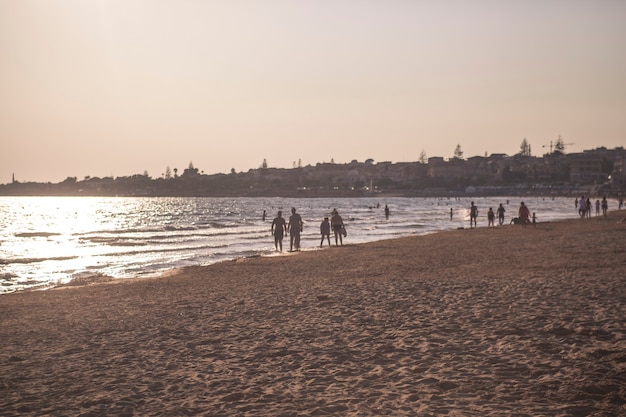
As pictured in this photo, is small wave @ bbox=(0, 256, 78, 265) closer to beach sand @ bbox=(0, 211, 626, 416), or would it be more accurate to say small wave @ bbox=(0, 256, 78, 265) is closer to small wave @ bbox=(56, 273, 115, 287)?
small wave @ bbox=(56, 273, 115, 287)

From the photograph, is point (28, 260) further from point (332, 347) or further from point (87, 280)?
point (332, 347)

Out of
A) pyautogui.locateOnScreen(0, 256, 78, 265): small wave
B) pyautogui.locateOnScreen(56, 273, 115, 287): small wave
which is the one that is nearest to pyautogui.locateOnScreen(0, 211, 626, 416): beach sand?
pyautogui.locateOnScreen(56, 273, 115, 287): small wave

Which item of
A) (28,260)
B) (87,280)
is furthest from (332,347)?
(28,260)

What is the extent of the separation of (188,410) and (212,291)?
765 cm

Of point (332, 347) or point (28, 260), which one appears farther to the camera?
point (28, 260)

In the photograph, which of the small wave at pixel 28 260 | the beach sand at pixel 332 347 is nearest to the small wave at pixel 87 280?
the beach sand at pixel 332 347

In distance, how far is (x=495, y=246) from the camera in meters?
22.2

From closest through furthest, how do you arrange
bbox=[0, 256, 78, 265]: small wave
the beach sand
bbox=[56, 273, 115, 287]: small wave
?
the beach sand → bbox=[56, 273, 115, 287]: small wave → bbox=[0, 256, 78, 265]: small wave

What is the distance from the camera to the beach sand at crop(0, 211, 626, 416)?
5.55 metres

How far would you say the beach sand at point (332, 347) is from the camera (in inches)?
219

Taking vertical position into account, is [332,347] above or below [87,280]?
above

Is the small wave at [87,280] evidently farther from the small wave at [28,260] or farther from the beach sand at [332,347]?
the small wave at [28,260]

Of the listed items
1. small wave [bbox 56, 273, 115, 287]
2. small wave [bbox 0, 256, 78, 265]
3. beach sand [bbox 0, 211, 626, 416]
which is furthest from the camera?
small wave [bbox 0, 256, 78, 265]

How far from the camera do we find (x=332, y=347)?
7.44 metres
